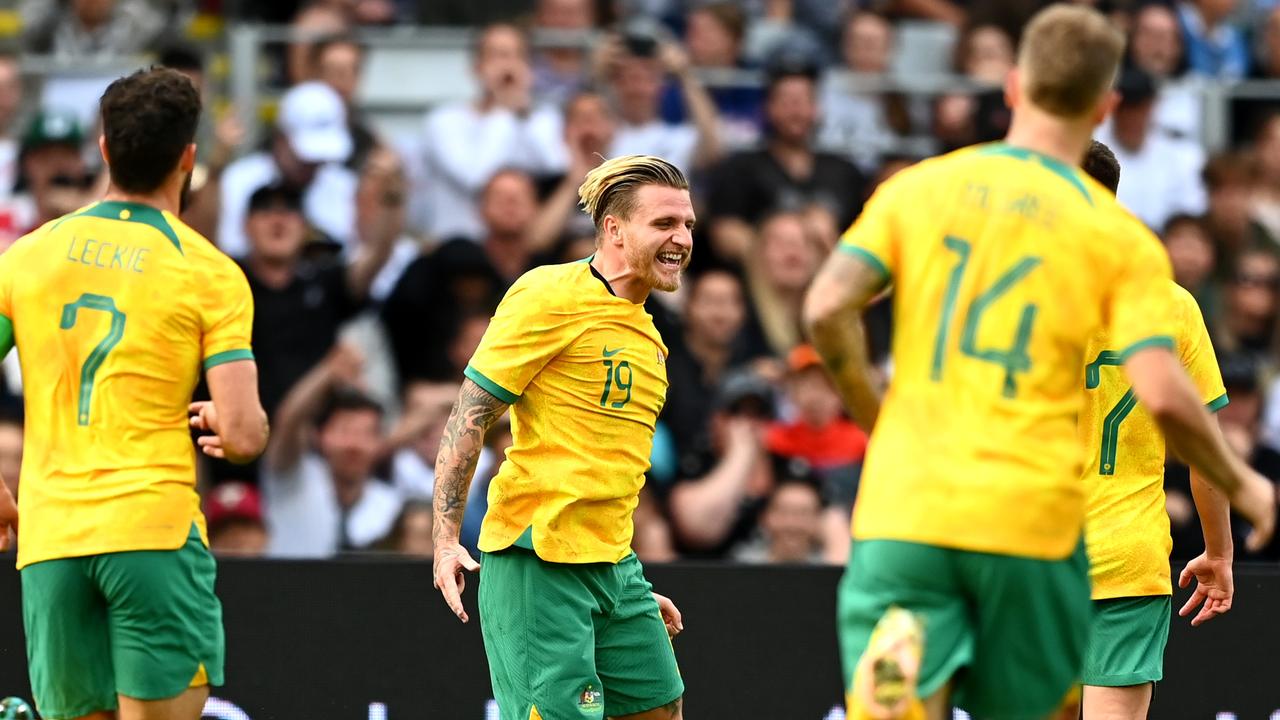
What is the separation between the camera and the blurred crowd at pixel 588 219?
994cm

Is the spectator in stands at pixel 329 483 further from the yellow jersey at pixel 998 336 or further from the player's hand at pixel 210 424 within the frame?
the yellow jersey at pixel 998 336

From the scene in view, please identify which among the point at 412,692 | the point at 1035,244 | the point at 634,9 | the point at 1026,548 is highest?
the point at 634,9

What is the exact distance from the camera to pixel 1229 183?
11930mm

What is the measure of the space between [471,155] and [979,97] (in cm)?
341

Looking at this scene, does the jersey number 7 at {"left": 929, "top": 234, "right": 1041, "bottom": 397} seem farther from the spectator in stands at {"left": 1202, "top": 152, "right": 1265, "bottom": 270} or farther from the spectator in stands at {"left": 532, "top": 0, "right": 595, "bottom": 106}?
the spectator in stands at {"left": 532, "top": 0, "right": 595, "bottom": 106}

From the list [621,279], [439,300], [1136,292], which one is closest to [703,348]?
[439,300]

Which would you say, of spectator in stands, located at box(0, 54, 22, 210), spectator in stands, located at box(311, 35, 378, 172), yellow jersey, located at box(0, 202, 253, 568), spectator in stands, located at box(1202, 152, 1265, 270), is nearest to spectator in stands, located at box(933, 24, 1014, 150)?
spectator in stands, located at box(1202, 152, 1265, 270)

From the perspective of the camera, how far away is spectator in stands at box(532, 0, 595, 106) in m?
12.4

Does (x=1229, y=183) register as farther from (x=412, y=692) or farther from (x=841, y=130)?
(x=412, y=692)

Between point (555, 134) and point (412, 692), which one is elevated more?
point (555, 134)

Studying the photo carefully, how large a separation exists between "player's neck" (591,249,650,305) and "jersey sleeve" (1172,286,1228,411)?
177cm

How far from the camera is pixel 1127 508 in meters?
6.08

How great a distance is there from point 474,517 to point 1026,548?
208 inches

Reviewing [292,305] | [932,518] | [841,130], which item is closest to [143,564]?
[932,518]
